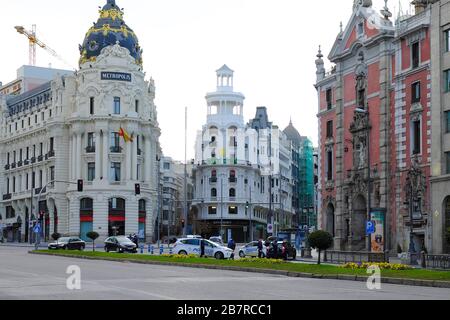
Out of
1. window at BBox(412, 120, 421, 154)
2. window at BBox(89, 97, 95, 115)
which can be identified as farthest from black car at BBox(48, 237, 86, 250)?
window at BBox(89, 97, 95, 115)

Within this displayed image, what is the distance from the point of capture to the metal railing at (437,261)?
39850 mm

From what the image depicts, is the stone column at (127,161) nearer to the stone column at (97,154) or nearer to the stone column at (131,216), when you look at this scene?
the stone column at (131,216)

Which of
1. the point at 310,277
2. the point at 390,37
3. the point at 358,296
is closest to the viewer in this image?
the point at 358,296

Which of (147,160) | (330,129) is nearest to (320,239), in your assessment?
(330,129)

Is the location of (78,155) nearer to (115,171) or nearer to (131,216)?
(115,171)

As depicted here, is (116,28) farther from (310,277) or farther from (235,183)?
(310,277)

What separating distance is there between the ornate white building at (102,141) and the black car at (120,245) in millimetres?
31764

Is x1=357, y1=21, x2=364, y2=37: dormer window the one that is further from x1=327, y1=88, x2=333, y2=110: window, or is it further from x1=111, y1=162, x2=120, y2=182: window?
x1=111, y1=162, x2=120, y2=182: window

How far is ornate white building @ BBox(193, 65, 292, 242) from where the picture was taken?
127188mm

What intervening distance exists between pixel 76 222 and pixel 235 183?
106ft

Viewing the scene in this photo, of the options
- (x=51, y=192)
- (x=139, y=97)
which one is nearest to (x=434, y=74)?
(x=139, y=97)

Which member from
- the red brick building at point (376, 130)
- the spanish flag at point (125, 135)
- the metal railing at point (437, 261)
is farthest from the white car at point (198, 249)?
the spanish flag at point (125, 135)

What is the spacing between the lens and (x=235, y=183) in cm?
12850
